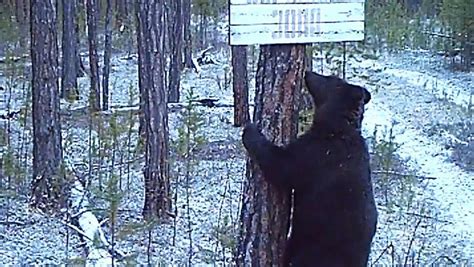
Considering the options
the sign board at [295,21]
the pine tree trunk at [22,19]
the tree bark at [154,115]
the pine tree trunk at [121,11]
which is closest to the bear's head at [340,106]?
the sign board at [295,21]

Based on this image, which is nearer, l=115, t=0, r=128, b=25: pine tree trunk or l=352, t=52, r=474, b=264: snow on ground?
l=352, t=52, r=474, b=264: snow on ground

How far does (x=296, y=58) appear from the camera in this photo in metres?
3.88

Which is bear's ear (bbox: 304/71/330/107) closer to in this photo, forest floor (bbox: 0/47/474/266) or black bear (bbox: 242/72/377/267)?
black bear (bbox: 242/72/377/267)

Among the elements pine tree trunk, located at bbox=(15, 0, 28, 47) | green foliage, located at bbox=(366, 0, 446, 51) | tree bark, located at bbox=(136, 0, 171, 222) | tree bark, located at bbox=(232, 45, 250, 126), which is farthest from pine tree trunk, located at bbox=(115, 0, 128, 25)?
tree bark, located at bbox=(136, 0, 171, 222)

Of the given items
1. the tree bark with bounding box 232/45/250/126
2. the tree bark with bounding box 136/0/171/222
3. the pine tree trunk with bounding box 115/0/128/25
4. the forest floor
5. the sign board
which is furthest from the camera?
the pine tree trunk with bounding box 115/0/128/25

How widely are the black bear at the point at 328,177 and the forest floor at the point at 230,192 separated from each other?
6.08 feet

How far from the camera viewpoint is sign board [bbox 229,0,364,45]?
11.9 feet

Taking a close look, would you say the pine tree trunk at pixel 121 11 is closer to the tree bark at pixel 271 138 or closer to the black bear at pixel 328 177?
the tree bark at pixel 271 138

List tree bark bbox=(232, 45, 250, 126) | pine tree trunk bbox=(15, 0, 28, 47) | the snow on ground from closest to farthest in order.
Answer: the snow on ground, tree bark bbox=(232, 45, 250, 126), pine tree trunk bbox=(15, 0, 28, 47)

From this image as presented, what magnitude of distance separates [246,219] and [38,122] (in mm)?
4473

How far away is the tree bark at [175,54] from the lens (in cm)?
1481

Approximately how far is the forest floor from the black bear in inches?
72.9

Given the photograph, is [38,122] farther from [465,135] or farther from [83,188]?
[465,135]

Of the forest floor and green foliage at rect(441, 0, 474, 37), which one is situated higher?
green foliage at rect(441, 0, 474, 37)
